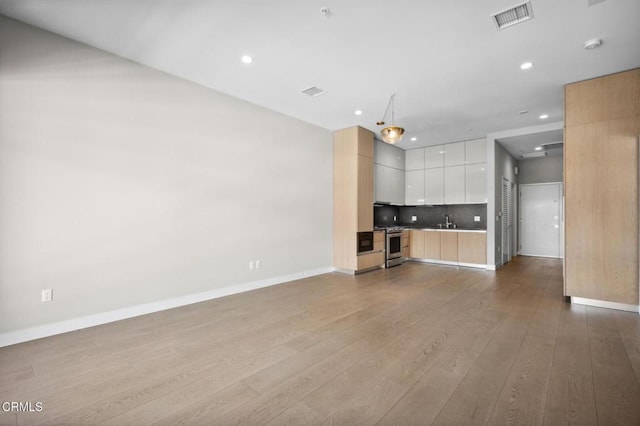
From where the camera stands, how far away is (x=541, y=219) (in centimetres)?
847

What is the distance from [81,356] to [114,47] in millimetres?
3062

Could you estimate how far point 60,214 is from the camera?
118 inches

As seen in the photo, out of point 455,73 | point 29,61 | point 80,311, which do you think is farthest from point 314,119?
point 80,311

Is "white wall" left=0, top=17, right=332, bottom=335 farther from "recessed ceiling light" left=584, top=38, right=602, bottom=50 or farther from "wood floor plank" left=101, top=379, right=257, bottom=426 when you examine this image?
"recessed ceiling light" left=584, top=38, right=602, bottom=50

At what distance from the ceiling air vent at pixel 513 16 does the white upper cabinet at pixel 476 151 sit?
4.44 metres

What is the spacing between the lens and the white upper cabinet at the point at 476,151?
6.82m

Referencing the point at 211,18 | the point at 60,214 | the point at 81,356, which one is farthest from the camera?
the point at 60,214

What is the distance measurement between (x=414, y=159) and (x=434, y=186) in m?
0.90

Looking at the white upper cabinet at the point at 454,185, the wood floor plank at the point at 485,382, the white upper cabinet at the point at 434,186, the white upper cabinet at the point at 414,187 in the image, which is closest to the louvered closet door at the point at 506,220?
the white upper cabinet at the point at 454,185

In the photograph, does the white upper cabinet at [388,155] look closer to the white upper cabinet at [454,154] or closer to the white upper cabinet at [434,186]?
the white upper cabinet at [434,186]

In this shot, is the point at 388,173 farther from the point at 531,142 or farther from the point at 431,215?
the point at 531,142

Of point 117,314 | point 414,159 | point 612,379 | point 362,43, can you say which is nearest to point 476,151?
point 414,159

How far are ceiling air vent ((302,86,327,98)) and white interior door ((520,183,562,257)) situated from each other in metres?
7.35

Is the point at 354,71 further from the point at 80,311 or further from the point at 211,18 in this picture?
the point at 80,311
